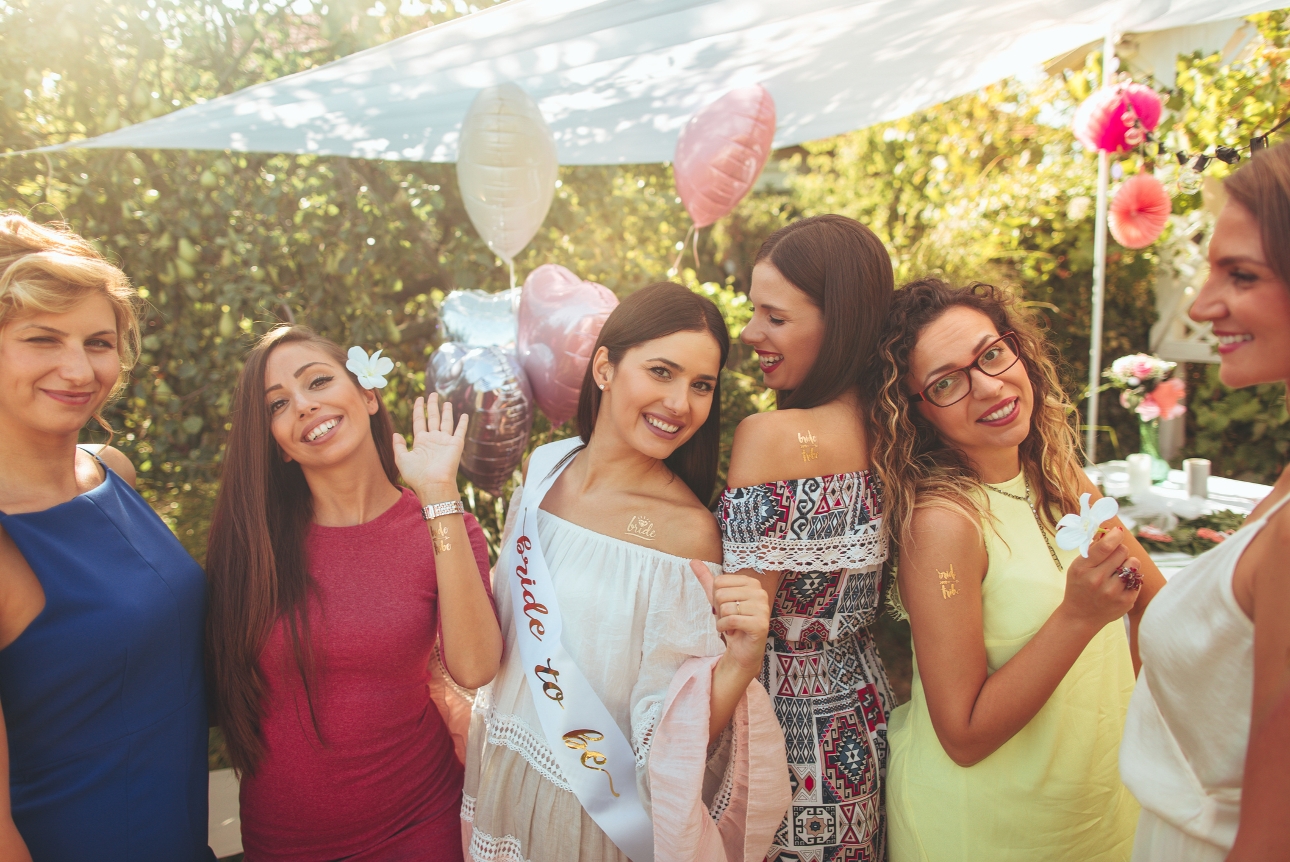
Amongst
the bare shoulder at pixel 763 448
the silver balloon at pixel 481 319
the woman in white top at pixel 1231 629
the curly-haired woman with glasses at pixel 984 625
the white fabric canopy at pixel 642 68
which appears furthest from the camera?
the silver balloon at pixel 481 319

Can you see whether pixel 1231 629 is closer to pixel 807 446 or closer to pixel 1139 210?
pixel 807 446

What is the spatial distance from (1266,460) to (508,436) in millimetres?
6446

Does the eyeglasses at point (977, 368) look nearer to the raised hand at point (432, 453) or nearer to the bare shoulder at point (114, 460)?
the raised hand at point (432, 453)

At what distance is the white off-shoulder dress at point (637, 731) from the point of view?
1.63 meters

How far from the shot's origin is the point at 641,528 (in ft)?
5.97

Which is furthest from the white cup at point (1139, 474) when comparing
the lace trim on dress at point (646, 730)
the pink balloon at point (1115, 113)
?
the lace trim on dress at point (646, 730)

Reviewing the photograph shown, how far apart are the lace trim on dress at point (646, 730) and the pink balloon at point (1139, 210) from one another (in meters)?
4.04

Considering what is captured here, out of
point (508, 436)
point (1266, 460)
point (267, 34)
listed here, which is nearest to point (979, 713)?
point (508, 436)

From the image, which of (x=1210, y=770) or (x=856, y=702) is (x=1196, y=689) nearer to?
(x=1210, y=770)

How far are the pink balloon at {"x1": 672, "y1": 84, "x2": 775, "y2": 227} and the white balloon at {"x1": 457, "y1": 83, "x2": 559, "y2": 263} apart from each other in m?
0.66

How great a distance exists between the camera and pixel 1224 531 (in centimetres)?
353

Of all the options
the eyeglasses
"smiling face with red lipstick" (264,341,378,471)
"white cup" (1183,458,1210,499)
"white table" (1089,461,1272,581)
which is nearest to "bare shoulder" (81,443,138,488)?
"smiling face with red lipstick" (264,341,378,471)

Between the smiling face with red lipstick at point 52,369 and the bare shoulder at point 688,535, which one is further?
the bare shoulder at point 688,535

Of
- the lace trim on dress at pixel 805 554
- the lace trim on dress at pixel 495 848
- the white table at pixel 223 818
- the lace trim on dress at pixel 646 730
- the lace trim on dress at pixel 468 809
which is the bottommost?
the white table at pixel 223 818
